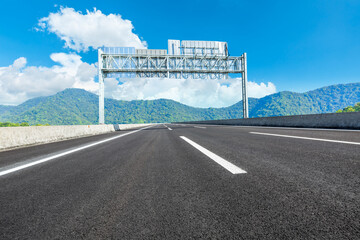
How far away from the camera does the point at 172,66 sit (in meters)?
30.1

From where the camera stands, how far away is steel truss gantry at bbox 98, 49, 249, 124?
28.8 meters

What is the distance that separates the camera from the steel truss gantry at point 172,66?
2881 cm

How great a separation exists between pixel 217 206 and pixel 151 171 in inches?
56.8

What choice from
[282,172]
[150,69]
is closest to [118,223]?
[282,172]

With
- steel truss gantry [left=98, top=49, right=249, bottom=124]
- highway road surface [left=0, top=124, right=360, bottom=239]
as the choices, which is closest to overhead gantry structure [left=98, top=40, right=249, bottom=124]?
steel truss gantry [left=98, top=49, right=249, bottom=124]

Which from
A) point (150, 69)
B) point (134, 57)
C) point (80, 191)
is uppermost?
point (134, 57)

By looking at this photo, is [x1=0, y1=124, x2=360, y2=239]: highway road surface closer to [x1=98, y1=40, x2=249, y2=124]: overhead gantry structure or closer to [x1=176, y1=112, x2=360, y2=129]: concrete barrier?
[x1=176, y1=112, x2=360, y2=129]: concrete barrier

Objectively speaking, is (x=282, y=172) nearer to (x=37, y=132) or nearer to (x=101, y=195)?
(x=101, y=195)

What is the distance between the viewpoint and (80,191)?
6.63ft

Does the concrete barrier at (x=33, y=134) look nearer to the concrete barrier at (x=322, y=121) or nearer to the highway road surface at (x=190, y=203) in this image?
the highway road surface at (x=190, y=203)

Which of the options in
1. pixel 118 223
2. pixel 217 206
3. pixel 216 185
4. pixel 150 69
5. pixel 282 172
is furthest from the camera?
pixel 150 69

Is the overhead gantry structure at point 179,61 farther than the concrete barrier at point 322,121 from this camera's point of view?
Yes

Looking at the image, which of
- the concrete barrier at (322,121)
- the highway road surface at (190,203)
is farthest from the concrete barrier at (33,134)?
the concrete barrier at (322,121)

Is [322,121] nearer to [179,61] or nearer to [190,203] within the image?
[190,203]
